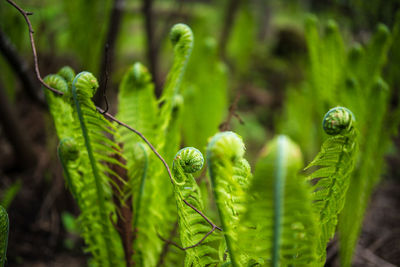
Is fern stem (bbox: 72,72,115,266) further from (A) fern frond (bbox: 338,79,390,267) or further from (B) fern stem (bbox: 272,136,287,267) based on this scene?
(A) fern frond (bbox: 338,79,390,267)

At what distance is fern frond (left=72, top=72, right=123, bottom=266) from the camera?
479mm

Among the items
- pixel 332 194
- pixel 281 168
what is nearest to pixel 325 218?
pixel 332 194

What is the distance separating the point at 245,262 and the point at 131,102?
1.60 ft

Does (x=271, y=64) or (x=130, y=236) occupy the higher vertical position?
(x=271, y=64)

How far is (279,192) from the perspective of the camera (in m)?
0.31

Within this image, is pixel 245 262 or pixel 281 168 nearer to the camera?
pixel 281 168

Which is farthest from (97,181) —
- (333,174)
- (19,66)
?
(19,66)

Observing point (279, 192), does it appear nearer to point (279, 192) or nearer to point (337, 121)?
point (279, 192)

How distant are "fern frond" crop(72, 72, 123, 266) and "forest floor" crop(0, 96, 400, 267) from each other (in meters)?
0.63

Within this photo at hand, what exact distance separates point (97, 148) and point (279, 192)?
406 millimetres

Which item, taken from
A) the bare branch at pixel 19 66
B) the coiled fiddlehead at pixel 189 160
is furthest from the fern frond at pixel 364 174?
the bare branch at pixel 19 66

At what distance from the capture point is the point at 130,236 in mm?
688

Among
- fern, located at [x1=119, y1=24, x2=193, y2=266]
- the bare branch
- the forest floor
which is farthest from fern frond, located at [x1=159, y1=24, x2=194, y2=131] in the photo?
the forest floor

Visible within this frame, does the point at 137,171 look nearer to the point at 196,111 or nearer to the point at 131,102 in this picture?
the point at 131,102
